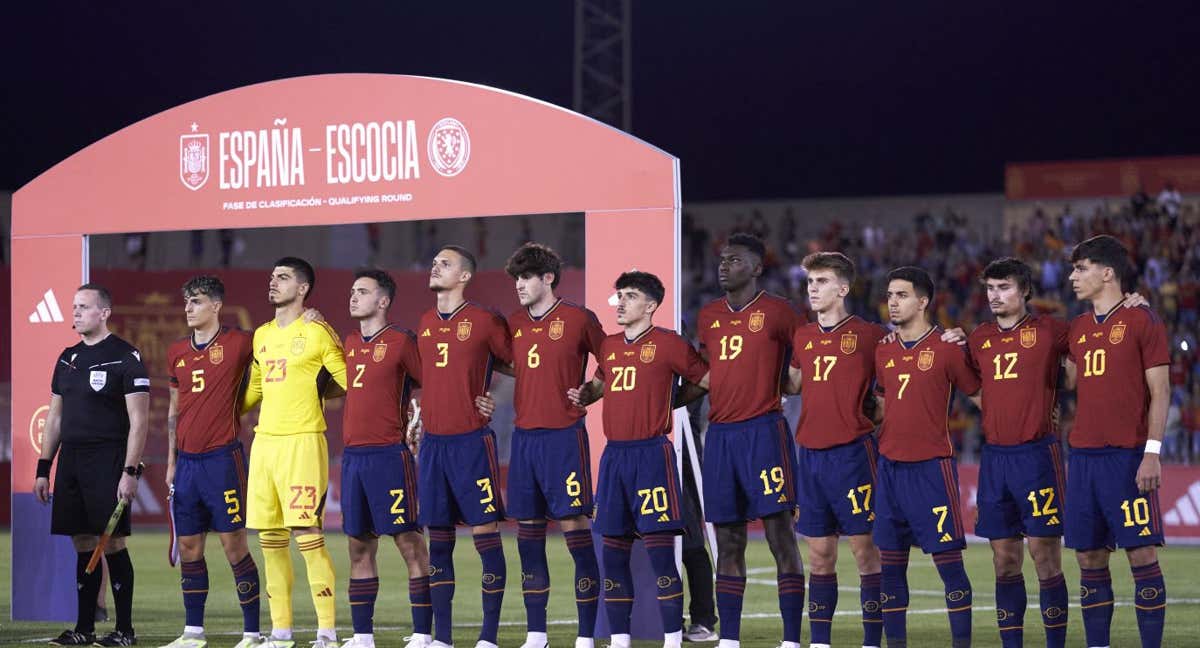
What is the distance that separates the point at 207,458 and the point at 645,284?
2.97 metres

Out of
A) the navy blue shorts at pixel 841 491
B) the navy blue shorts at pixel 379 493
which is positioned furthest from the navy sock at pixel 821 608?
the navy blue shorts at pixel 379 493

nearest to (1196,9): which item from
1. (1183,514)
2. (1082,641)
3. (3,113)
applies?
(1183,514)

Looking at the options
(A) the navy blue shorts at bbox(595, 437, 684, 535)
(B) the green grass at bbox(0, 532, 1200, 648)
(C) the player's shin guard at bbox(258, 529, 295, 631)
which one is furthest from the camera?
(B) the green grass at bbox(0, 532, 1200, 648)

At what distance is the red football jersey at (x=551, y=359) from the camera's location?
980cm

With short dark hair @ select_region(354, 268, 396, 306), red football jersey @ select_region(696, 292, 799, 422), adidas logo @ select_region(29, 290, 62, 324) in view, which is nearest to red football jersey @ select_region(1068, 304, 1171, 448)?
red football jersey @ select_region(696, 292, 799, 422)

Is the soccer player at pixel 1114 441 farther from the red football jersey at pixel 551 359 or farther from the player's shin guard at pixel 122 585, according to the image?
the player's shin guard at pixel 122 585

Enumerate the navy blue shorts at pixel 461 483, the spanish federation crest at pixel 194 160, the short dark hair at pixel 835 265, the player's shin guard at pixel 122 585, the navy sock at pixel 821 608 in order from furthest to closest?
the spanish federation crest at pixel 194 160, the player's shin guard at pixel 122 585, the navy blue shorts at pixel 461 483, the short dark hair at pixel 835 265, the navy sock at pixel 821 608

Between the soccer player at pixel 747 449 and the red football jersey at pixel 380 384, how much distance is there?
188 cm

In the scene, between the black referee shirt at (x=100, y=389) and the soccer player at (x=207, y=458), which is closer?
the soccer player at (x=207, y=458)

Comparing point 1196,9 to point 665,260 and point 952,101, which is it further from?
point 665,260

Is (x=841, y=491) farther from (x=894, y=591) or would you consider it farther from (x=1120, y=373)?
(x=1120, y=373)

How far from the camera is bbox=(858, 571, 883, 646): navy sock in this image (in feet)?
30.1

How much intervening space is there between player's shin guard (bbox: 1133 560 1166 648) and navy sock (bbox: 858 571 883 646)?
1.37 m

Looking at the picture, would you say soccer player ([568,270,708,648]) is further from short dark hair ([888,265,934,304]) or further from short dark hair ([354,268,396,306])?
short dark hair ([354,268,396,306])
